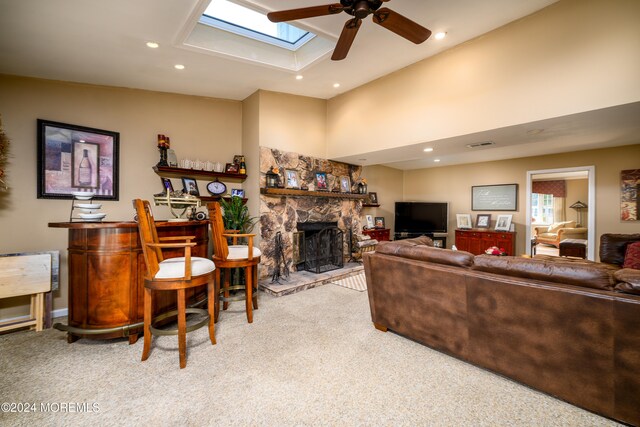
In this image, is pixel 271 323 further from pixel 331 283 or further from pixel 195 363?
pixel 331 283

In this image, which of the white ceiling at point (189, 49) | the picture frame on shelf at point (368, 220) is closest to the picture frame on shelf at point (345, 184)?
the picture frame on shelf at point (368, 220)

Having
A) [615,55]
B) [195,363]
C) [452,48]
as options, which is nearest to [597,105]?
[615,55]

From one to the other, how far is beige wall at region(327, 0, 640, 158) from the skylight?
144 centimetres

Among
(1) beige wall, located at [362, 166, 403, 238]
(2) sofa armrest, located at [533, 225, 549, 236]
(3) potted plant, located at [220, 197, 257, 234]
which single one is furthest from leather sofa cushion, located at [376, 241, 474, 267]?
(2) sofa armrest, located at [533, 225, 549, 236]

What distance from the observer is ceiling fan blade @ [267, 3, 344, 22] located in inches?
74.5

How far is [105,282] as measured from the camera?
227cm

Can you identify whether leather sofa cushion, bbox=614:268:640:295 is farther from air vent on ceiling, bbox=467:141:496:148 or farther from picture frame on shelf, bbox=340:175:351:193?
picture frame on shelf, bbox=340:175:351:193

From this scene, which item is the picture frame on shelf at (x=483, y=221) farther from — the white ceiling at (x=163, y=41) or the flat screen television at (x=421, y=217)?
the white ceiling at (x=163, y=41)

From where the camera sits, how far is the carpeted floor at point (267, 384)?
1.55m

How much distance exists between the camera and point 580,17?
8.00ft

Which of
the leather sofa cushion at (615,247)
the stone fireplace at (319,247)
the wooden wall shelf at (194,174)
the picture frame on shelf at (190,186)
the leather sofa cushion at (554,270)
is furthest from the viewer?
the stone fireplace at (319,247)

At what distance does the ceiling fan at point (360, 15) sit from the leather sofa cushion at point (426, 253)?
178 cm

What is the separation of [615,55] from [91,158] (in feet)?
17.9

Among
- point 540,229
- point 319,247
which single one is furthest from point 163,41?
point 540,229
